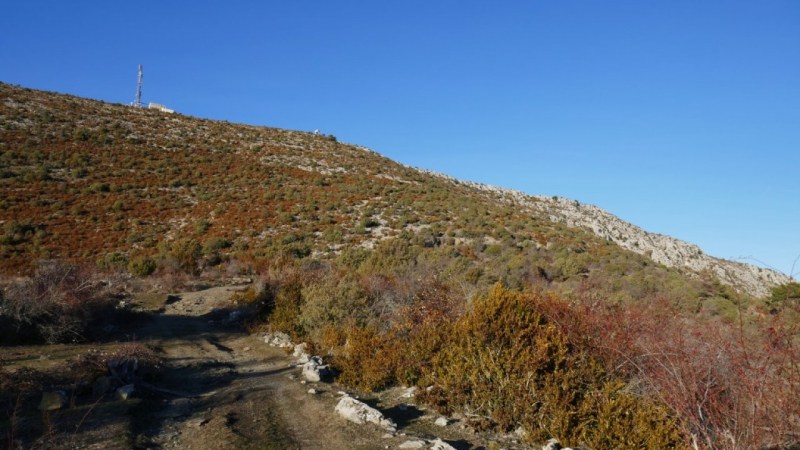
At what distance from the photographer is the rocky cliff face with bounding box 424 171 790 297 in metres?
31.5

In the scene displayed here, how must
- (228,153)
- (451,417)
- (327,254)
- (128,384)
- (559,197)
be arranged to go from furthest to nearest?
(559,197)
(228,153)
(327,254)
(128,384)
(451,417)

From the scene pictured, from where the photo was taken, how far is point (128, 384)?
7.84 m

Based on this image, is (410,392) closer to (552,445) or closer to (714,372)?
(552,445)

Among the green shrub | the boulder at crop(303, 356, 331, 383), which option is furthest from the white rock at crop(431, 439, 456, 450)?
the green shrub

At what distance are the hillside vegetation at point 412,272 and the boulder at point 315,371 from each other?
478mm

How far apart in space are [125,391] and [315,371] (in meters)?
3.05

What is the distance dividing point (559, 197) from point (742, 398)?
2133 inches

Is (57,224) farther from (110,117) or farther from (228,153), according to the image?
(110,117)

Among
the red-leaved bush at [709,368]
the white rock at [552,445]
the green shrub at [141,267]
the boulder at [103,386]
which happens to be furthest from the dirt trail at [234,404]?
the green shrub at [141,267]

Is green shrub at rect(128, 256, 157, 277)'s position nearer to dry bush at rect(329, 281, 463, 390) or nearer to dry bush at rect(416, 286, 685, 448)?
dry bush at rect(329, 281, 463, 390)

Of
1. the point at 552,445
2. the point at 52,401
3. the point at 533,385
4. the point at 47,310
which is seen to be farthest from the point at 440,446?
the point at 47,310

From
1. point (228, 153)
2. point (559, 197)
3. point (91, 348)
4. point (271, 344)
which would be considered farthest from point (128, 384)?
point (559, 197)

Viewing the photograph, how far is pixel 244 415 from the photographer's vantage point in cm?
719

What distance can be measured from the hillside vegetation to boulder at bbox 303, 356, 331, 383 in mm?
478
